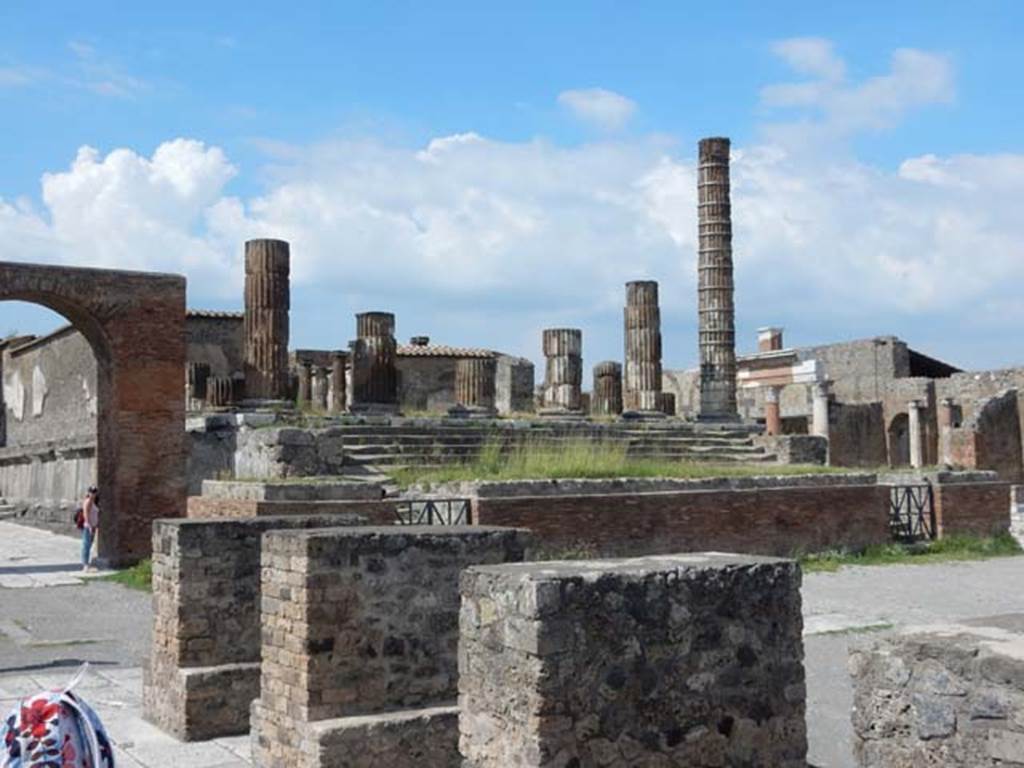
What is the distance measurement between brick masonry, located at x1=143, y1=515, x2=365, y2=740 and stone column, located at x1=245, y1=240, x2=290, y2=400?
12422mm

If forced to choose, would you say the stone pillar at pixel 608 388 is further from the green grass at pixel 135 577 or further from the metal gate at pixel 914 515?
the green grass at pixel 135 577

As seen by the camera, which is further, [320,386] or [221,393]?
[320,386]

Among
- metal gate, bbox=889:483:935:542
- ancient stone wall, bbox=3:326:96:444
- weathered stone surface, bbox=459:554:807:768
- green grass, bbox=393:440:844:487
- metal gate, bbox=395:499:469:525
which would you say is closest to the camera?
weathered stone surface, bbox=459:554:807:768

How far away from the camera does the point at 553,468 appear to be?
46.9 ft

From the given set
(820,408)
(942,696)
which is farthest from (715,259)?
(942,696)

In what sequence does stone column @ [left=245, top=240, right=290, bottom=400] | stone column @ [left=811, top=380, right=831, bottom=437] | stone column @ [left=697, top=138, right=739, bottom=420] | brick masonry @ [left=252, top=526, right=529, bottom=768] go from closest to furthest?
brick masonry @ [left=252, top=526, right=529, bottom=768], stone column @ [left=245, top=240, right=290, bottom=400], stone column @ [left=697, top=138, right=739, bottom=420], stone column @ [left=811, top=380, right=831, bottom=437]

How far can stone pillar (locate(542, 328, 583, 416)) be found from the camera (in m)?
24.9

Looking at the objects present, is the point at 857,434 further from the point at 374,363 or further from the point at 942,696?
the point at 942,696

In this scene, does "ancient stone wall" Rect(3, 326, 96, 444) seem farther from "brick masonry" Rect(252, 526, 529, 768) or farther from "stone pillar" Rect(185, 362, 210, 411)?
"brick masonry" Rect(252, 526, 529, 768)

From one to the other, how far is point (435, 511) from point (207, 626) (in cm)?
563

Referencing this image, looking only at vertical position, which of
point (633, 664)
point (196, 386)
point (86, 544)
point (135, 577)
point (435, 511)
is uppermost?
point (196, 386)

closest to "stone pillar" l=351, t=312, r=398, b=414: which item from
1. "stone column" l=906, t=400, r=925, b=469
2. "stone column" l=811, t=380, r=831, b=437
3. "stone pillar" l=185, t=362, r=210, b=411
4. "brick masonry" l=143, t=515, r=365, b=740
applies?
"stone pillar" l=185, t=362, r=210, b=411

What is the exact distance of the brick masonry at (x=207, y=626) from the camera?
21.7ft

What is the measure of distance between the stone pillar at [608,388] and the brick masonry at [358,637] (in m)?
20.2
